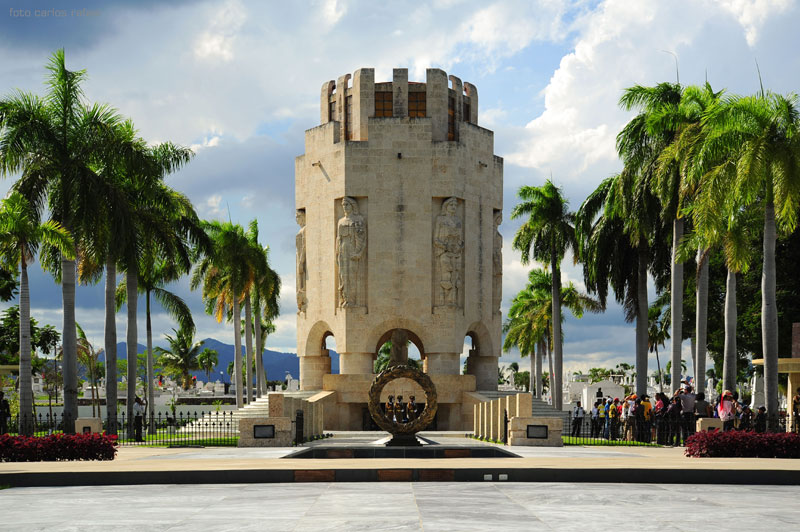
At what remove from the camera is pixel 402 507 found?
13172mm

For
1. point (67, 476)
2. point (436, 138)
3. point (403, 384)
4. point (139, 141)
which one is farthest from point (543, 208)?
point (67, 476)

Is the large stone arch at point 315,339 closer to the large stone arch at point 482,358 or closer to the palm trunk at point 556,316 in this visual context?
the large stone arch at point 482,358

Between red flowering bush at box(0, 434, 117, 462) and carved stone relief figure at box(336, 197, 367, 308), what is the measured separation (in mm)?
26753

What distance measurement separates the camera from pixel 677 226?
37.2 metres

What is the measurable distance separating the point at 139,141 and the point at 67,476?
1937 cm

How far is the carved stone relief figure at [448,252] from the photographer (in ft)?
162

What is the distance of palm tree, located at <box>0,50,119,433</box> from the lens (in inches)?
1232

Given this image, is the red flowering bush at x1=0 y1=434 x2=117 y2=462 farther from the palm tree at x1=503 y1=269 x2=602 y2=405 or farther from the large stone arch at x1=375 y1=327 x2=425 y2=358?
the palm tree at x1=503 y1=269 x2=602 y2=405

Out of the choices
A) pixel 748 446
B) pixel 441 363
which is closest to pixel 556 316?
pixel 441 363

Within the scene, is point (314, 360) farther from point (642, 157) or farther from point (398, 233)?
point (642, 157)

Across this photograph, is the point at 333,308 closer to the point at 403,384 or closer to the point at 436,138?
the point at 403,384

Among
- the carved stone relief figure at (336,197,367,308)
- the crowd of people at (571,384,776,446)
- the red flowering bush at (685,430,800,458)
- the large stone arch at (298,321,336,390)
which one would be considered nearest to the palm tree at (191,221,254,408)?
the large stone arch at (298,321,336,390)

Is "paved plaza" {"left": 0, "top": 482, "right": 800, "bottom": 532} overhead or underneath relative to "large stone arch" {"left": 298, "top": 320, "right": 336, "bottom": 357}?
underneath


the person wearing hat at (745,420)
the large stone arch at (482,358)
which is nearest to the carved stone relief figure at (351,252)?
the large stone arch at (482,358)
